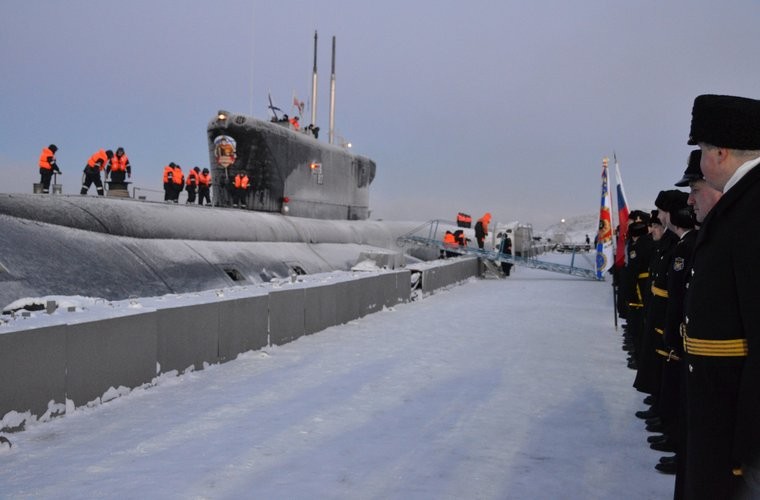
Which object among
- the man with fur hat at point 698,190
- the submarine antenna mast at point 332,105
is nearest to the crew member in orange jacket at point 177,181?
the submarine antenna mast at point 332,105

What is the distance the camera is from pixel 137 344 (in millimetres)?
5727

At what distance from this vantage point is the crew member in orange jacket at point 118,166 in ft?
48.6

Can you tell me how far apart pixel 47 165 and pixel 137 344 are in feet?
30.2

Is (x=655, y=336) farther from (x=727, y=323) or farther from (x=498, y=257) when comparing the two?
(x=498, y=257)

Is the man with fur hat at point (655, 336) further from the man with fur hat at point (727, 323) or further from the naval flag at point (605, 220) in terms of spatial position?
the naval flag at point (605, 220)

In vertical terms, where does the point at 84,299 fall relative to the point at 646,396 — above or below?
above

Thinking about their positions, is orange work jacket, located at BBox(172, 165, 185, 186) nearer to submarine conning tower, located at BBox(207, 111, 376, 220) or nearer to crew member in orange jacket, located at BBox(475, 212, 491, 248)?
submarine conning tower, located at BBox(207, 111, 376, 220)

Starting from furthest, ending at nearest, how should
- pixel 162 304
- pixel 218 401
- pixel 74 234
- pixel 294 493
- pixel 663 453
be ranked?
pixel 74 234
pixel 162 304
pixel 218 401
pixel 663 453
pixel 294 493

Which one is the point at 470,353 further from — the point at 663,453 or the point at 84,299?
the point at 84,299

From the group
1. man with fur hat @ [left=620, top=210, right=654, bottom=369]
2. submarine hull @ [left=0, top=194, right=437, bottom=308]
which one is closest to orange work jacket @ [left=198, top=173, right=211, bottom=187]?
submarine hull @ [left=0, top=194, right=437, bottom=308]

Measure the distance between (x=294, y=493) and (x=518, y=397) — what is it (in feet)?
9.26

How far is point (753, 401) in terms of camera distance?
1.88 metres

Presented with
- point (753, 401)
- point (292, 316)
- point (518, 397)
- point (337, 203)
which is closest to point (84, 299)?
point (292, 316)

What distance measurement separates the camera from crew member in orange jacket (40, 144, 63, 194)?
1338 centimetres
